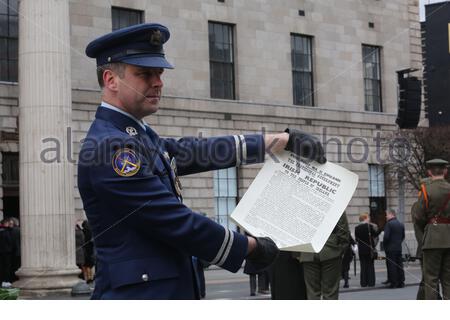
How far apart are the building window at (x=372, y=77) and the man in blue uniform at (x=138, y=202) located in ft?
107

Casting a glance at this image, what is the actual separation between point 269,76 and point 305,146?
28.8 meters

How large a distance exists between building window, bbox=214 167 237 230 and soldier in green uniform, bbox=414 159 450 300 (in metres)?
19.1

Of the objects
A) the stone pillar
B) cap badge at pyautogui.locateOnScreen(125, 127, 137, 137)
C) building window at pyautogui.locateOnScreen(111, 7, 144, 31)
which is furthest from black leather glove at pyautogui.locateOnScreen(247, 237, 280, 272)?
building window at pyautogui.locateOnScreen(111, 7, 144, 31)

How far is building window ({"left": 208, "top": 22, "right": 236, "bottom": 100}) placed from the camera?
31.2 metres

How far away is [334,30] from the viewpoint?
34719mm

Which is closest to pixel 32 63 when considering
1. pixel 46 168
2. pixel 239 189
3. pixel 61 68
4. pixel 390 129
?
pixel 61 68

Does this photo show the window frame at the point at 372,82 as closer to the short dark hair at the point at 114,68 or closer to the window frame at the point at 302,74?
the window frame at the point at 302,74

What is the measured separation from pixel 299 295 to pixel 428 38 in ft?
104

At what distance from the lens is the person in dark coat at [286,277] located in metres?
9.59

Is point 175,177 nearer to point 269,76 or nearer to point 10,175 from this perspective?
point 10,175

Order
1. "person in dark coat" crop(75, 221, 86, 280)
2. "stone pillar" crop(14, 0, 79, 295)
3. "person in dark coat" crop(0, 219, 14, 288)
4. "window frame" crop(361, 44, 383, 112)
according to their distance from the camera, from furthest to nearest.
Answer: "window frame" crop(361, 44, 383, 112)
"person in dark coat" crop(75, 221, 86, 280)
"person in dark coat" crop(0, 219, 14, 288)
"stone pillar" crop(14, 0, 79, 295)

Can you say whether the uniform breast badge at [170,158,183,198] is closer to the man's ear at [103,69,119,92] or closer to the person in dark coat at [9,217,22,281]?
the man's ear at [103,69,119,92]

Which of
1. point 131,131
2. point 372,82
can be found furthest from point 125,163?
point 372,82

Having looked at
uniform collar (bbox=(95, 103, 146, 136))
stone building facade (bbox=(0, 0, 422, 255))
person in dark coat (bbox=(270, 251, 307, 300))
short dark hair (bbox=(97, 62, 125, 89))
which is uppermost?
stone building facade (bbox=(0, 0, 422, 255))
